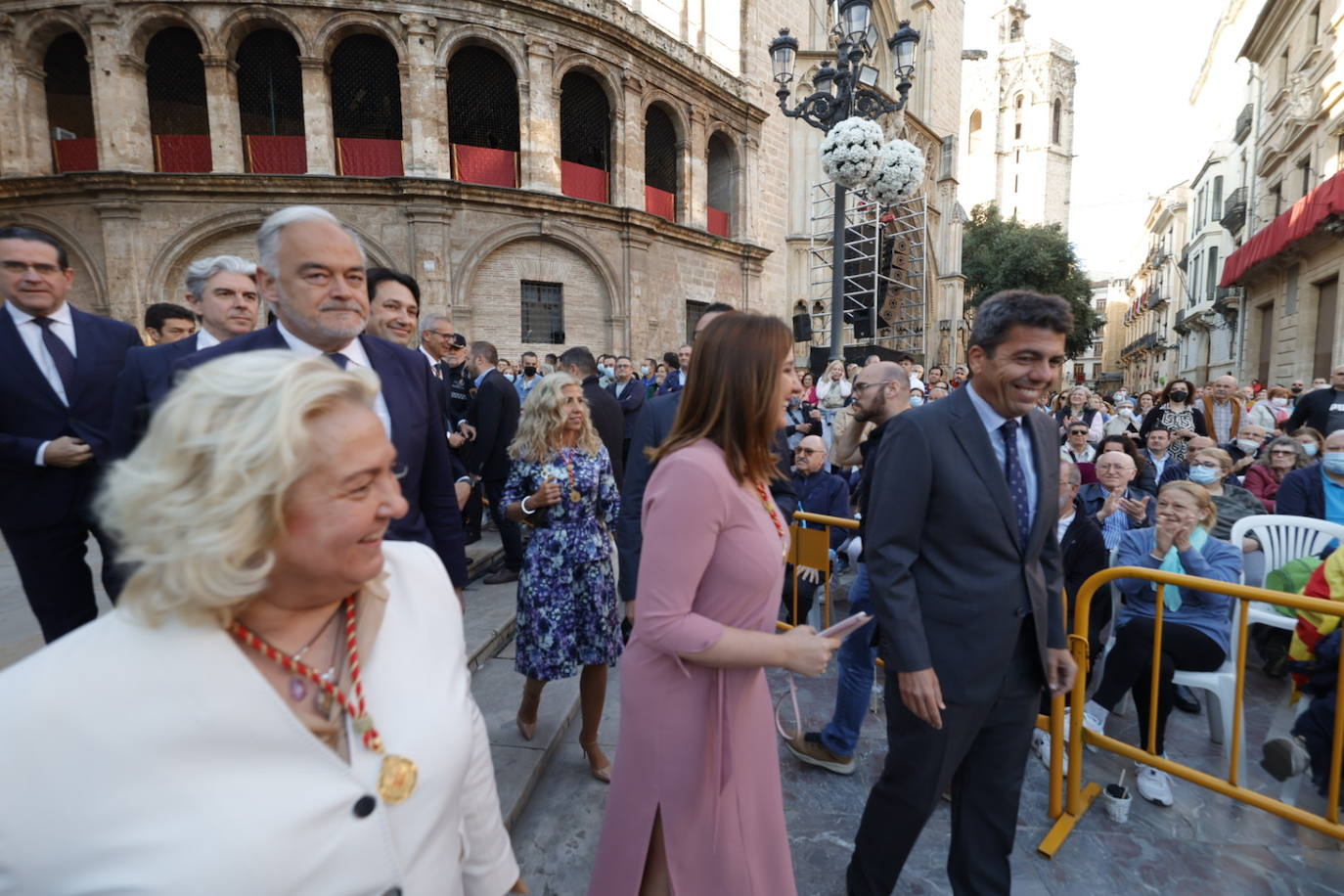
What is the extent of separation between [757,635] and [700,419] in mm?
576

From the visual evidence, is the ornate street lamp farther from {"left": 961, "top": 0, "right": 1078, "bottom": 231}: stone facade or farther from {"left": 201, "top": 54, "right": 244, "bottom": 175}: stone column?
{"left": 961, "top": 0, "right": 1078, "bottom": 231}: stone facade

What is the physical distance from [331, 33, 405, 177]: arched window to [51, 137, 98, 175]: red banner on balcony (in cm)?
500

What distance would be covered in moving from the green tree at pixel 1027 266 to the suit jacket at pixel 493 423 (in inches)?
1219

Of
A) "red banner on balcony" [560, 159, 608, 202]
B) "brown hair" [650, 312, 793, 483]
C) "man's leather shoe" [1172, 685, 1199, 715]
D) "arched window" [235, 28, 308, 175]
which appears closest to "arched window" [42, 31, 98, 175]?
"arched window" [235, 28, 308, 175]

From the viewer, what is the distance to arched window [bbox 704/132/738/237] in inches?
764

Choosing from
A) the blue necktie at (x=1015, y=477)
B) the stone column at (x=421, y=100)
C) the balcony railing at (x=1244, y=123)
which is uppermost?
the balcony railing at (x=1244, y=123)

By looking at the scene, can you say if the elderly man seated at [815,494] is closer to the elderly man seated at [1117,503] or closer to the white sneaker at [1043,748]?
the white sneaker at [1043,748]

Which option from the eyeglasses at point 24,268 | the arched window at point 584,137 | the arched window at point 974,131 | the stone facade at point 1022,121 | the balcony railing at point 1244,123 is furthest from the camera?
the arched window at point 974,131

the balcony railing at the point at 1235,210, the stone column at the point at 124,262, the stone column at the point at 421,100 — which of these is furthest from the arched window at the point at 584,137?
the balcony railing at the point at 1235,210

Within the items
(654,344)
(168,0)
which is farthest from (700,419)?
(168,0)

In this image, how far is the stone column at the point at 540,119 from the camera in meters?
14.3

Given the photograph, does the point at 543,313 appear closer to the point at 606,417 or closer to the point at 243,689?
the point at 606,417

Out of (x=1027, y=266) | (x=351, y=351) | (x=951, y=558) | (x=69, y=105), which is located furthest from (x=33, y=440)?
(x=1027, y=266)

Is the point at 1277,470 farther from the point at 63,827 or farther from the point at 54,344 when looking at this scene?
the point at 54,344
